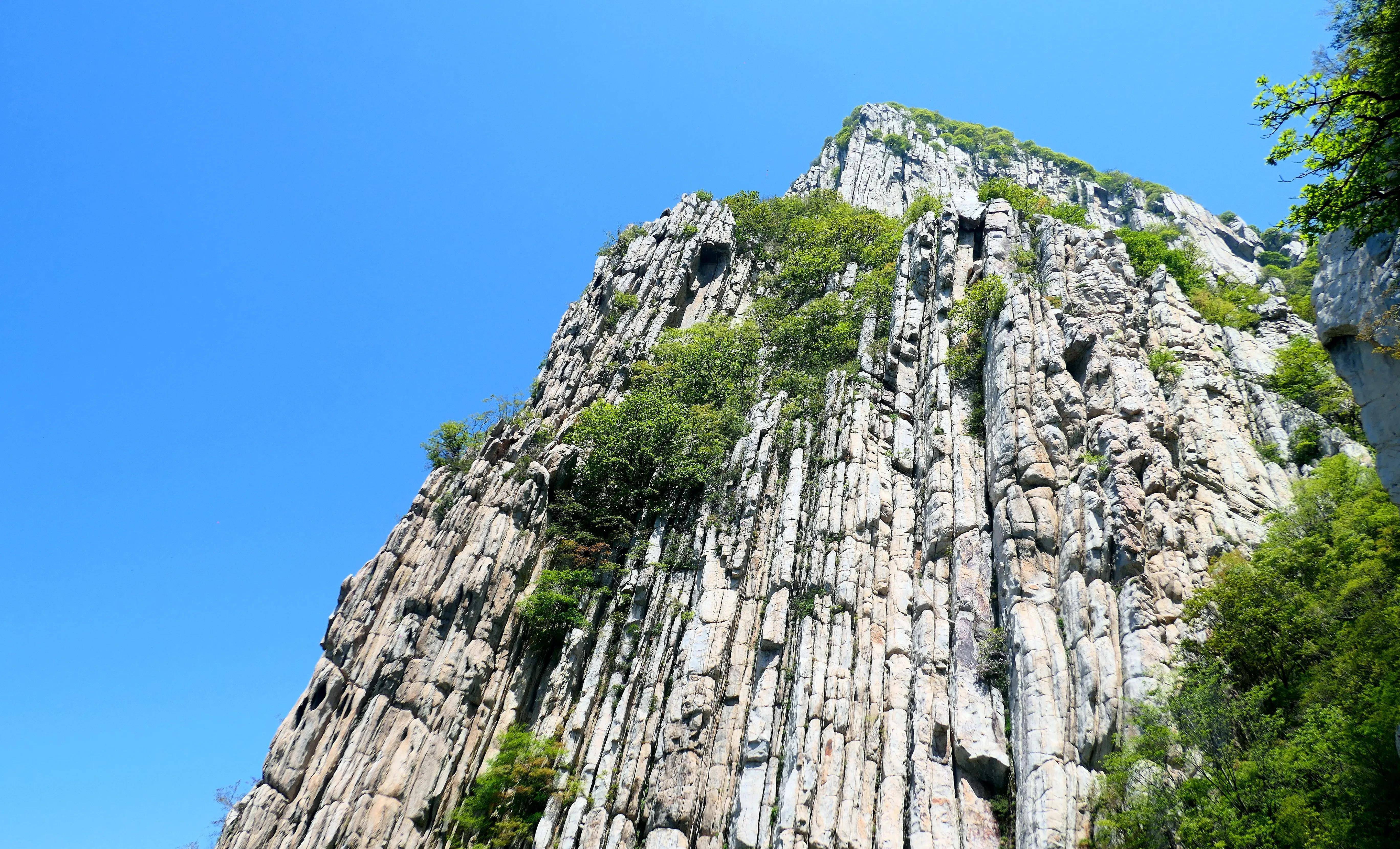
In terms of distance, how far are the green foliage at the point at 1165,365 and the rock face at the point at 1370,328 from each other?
1448 centimetres

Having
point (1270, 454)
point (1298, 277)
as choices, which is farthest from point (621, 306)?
point (1298, 277)

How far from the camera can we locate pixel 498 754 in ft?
97.3

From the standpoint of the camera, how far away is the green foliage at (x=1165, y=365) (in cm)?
2917

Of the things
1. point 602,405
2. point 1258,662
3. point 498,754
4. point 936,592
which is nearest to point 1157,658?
point 1258,662

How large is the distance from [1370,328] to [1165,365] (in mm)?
17252

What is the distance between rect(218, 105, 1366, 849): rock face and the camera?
69.6 ft

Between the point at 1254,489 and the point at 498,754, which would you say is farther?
the point at 498,754

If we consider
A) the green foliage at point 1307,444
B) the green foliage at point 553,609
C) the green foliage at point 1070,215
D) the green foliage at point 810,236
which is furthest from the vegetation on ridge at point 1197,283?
the green foliage at point 553,609

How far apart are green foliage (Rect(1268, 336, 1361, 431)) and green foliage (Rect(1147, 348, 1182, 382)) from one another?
4.38 metres

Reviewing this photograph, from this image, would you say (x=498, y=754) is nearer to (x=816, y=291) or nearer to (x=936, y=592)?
(x=936, y=592)

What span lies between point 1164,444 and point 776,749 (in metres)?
16.8

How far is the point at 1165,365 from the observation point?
29.5m

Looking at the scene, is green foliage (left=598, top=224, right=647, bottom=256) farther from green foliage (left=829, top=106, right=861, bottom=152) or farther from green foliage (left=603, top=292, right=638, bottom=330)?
green foliage (left=829, top=106, right=861, bottom=152)

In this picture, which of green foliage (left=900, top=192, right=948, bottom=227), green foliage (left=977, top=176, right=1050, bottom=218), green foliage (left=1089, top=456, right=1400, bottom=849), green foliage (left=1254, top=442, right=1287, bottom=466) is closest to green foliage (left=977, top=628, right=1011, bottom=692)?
green foliage (left=1089, top=456, right=1400, bottom=849)
